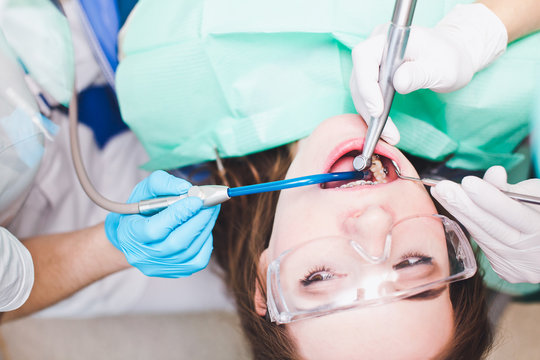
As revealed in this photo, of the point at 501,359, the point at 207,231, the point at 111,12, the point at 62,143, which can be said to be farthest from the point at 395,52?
the point at 501,359

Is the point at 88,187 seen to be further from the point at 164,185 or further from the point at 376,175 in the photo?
the point at 376,175

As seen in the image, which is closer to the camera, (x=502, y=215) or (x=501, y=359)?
(x=502, y=215)

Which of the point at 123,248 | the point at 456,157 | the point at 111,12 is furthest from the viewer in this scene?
the point at 111,12

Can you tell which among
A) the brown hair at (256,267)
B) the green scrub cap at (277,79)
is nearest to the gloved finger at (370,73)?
the green scrub cap at (277,79)

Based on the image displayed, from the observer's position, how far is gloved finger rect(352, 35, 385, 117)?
0.83m

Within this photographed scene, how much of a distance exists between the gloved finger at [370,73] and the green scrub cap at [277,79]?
0.11 metres

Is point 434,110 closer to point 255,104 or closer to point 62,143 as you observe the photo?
point 255,104

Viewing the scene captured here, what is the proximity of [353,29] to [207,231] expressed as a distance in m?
0.58

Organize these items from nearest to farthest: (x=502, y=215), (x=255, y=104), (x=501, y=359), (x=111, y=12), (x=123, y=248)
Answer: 1. (x=502, y=215)
2. (x=123, y=248)
3. (x=255, y=104)
4. (x=111, y=12)
5. (x=501, y=359)

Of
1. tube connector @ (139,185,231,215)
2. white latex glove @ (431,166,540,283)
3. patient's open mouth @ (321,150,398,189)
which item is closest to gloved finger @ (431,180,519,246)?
white latex glove @ (431,166,540,283)

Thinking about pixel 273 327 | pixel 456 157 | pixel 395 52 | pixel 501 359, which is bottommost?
pixel 501 359

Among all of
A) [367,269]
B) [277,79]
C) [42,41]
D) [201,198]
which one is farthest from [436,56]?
[42,41]

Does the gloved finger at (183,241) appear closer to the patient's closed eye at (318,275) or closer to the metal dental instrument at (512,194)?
the patient's closed eye at (318,275)

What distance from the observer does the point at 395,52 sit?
0.71 metres
